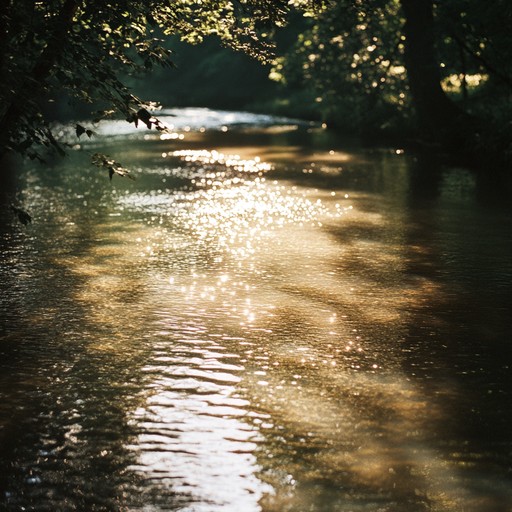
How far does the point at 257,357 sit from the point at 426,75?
79.0 ft

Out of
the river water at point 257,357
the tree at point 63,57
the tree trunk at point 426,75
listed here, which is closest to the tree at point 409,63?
the tree trunk at point 426,75

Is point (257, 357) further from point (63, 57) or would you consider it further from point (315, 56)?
point (315, 56)

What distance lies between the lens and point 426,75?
3130 cm

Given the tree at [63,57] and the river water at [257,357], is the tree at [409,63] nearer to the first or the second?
the river water at [257,357]

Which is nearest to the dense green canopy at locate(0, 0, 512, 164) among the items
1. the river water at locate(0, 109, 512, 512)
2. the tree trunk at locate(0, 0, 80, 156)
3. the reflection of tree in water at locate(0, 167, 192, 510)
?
the tree trunk at locate(0, 0, 80, 156)

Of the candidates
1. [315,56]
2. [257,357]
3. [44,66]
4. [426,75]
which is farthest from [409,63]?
[257,357]

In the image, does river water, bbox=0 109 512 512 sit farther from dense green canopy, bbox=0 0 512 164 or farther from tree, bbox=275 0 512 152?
tree, bbox=275 0 512 152

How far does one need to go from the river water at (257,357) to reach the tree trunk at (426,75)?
38.4 ft

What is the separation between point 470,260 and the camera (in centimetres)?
1378

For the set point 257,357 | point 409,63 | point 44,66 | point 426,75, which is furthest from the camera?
point 409,63

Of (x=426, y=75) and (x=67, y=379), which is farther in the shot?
(x=426, y=75)

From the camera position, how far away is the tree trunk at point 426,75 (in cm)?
3023

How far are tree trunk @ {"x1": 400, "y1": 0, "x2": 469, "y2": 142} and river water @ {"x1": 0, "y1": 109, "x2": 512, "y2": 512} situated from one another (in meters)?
11.7

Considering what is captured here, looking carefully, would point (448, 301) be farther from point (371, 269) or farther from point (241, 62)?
point (241, 62)
